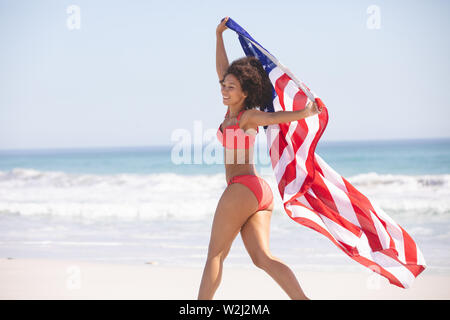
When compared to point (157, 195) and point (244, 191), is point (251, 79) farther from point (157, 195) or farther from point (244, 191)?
point (157, 195)

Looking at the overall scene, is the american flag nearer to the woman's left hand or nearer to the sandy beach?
the woman's left hand

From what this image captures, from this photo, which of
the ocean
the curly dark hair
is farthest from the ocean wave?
the curly dark hair

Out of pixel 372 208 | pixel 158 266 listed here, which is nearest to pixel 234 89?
pixel 372 208

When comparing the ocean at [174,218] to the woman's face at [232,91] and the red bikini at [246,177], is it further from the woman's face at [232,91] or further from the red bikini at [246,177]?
the woman's face at [232,91]

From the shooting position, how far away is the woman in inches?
132

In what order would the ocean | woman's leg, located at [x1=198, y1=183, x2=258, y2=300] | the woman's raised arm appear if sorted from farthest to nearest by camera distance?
1. the ocean
2. the woman's raised arm
3. woman's leg, located at [x1=198, y1=183, x2=258, y2=300]

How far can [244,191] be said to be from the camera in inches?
133

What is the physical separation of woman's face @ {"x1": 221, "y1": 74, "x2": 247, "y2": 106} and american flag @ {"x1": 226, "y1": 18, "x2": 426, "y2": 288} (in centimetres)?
33

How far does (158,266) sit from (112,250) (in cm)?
134

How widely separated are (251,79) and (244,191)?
0.73m

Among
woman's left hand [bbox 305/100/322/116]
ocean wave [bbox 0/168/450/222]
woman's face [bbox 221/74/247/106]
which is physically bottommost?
ocean wave [bbox 0/168/450/222]

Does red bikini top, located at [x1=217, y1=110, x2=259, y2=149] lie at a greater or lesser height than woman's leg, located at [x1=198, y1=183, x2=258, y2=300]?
greater

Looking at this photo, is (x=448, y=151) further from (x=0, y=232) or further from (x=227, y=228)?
(x=227, y=228)

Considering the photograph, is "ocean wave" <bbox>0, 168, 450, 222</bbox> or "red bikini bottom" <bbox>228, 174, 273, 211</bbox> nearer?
"red bikini bottom" <bbox>228, 174, 273, 211</bbox>
